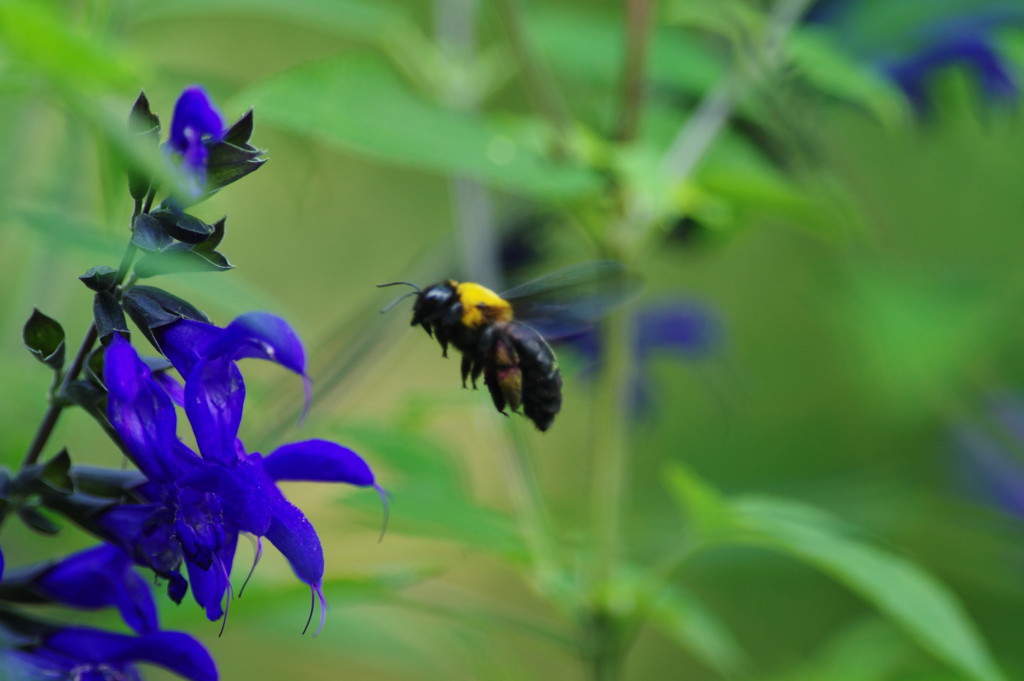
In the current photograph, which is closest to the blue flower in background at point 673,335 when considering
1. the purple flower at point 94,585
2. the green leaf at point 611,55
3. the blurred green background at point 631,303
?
the blurred green background at point 631,303

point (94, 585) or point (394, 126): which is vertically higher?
point (394, 126)

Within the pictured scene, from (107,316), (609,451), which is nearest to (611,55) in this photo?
(609,451)

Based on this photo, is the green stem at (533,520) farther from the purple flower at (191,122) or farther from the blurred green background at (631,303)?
the purple flower at (191,122)

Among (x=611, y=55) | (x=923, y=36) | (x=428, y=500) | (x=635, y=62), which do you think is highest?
(x=923, y=36)

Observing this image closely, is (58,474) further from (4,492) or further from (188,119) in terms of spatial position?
(188,119)

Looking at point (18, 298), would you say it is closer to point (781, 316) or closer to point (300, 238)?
point (300, 238)

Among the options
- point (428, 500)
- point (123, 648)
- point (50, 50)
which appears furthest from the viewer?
point (428, 500)

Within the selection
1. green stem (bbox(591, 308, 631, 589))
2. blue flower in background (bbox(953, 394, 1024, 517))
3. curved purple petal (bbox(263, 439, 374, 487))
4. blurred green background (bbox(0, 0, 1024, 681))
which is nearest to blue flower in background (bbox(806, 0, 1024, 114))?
blurred green background (bbox(0, 0, 1024, 681))
